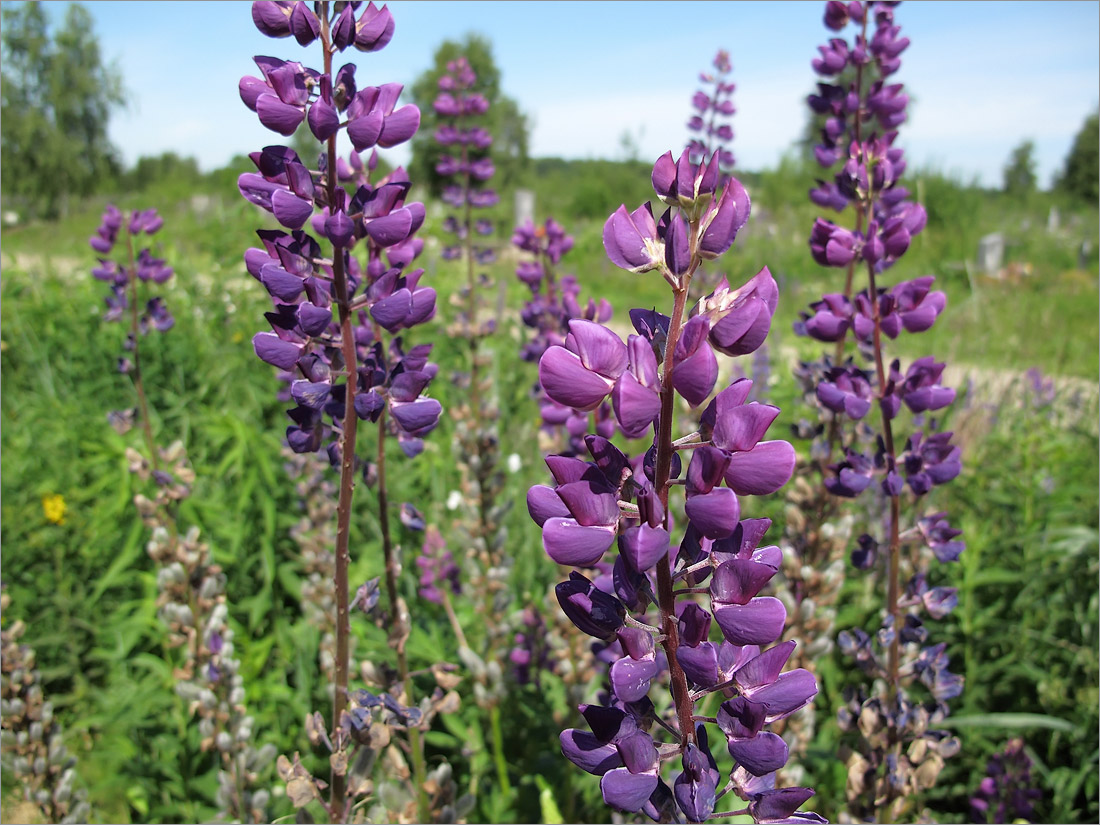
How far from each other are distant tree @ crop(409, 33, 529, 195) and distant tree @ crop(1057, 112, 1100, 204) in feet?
78.1

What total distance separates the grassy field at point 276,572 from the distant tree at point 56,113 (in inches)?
1075

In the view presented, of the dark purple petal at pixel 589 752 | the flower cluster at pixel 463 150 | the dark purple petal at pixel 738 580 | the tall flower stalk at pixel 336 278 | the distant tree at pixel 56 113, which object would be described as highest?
the distant tree at pixel 56 113

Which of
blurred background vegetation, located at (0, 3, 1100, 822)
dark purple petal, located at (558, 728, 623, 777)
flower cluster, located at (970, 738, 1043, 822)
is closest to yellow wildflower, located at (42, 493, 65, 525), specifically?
blurred background vegetation, located at (0, 3, 1100, 822)

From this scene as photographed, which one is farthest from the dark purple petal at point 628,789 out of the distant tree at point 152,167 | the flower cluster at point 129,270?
the distant tree at point 152,167

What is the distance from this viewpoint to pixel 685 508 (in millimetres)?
808

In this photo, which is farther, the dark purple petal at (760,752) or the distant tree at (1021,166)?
the distant tree at (1021,166)

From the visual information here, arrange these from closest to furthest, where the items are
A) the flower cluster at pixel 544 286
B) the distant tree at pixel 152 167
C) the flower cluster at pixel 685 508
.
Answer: the flower cluster at pixel 685 508
the flower cluster at pixel 544 286
the distant tree at pixel 152 167

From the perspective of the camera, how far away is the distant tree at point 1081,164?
110 ft

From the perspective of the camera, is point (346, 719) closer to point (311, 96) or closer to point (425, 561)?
point (311, 96)

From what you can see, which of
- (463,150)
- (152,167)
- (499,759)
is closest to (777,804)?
Answer: (499,759)

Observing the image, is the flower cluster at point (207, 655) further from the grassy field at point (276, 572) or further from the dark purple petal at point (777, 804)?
the dark purple petal at point (777, 804)

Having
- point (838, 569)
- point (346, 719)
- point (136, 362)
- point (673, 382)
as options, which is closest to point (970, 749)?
point (838, 569)

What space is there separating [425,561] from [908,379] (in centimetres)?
188

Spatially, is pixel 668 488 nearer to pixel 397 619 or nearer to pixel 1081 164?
pixel 397 619
